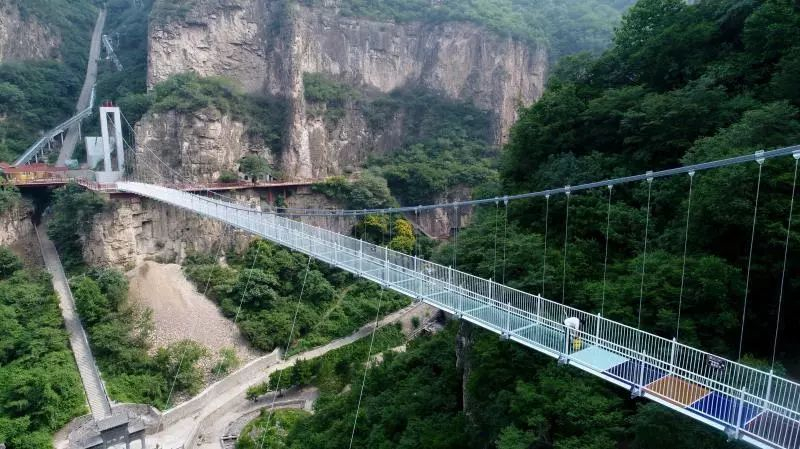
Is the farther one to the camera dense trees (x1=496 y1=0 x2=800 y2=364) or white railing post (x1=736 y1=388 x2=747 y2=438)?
dense trees (x1=496 y1=0 x2=800 y2=364)

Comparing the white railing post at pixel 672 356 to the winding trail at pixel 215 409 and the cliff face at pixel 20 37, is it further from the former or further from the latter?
the cliff face at pixel 20 37

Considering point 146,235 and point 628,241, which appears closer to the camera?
point 628,241

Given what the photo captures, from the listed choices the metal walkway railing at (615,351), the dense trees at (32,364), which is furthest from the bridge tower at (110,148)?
the metal walkway railing at (615,351)

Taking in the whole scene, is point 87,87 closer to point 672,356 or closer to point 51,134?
point 51,134

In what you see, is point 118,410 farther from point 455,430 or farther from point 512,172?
point 512,172

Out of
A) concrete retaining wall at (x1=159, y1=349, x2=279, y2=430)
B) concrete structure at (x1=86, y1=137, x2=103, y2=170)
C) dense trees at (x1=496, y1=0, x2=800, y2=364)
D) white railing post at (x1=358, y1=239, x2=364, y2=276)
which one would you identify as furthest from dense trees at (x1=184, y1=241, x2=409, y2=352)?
dense trees at (x1=496, y1=0, x2=800, y2=364)

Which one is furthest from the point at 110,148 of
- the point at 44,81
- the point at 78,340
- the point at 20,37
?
the point at 78,340

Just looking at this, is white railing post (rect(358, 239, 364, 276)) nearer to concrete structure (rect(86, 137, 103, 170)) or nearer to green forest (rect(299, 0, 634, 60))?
A: concrete structure (rect(86, 137, 103, 170))
